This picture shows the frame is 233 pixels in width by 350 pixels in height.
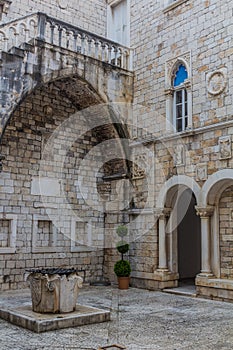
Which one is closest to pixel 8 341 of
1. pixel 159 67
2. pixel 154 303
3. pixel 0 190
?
pixel 154 303

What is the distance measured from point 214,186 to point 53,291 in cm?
399

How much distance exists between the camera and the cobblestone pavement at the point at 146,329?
4.77 metres

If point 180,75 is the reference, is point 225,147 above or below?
below

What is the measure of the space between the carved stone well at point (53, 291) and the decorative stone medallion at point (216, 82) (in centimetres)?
472

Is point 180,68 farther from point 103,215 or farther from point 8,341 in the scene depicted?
point 8,341

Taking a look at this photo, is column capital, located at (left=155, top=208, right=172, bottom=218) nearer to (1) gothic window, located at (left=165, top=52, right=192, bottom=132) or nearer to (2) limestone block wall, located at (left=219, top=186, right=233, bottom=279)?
(2) limestone block wall, located at (left=219, top=186, right=233, bottom=279)

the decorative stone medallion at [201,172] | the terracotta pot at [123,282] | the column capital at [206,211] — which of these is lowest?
the terracotta pot at [123,282]

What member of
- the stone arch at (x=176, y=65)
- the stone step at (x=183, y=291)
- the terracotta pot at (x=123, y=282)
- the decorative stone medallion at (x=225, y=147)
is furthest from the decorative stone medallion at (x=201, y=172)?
the terracotta pot at (x=123, y=282)

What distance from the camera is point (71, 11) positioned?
36.1ft

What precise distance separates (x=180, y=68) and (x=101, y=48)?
2.01 m

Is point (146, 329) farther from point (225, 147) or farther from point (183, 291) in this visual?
point (225, 147)

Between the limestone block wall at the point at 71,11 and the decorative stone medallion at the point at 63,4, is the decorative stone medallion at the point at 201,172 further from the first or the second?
the decorative stone medallion at the point at 63,4

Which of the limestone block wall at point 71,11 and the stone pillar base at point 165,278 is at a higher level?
the limestone block wall at point 71,11

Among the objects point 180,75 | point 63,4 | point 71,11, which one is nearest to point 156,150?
point 180,75
